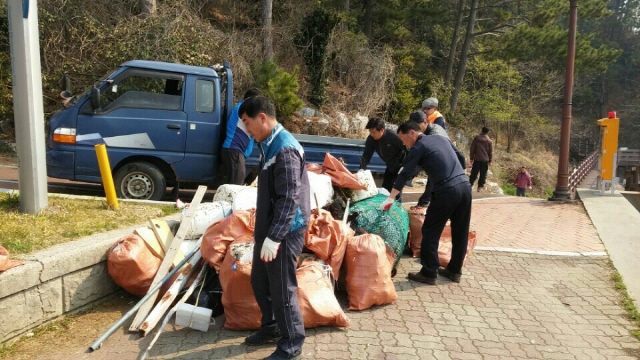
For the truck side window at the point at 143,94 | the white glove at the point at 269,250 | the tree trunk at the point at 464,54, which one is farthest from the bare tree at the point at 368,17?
the white glove at the point at 269,250

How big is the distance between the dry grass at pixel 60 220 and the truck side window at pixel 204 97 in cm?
193

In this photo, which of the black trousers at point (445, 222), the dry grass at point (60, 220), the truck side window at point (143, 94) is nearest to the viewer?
the dry grass at point (60, 220)

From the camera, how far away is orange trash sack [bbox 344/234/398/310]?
4.77m

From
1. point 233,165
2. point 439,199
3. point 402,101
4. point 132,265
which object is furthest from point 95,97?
point 402,101

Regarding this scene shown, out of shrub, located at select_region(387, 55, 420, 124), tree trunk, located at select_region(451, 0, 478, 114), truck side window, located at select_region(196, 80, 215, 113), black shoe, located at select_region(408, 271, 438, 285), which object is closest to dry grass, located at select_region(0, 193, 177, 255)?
truck side window, located at select_region(196, 80, 215, 113)

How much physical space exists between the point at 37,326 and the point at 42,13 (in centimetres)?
1298

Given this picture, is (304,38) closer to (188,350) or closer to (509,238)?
(509,238)

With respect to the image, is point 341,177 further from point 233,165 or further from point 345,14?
point 345,14

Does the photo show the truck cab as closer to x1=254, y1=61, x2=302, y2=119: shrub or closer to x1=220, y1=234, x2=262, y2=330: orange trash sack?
→ x1=220, y1=234, x2=262, y2=330: orange trash sack

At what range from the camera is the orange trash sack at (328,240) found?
473 centimetres

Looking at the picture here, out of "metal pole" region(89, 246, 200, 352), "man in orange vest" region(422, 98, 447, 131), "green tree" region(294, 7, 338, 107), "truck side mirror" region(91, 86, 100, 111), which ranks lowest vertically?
"metal pole" region(89, 246, 200, 352)

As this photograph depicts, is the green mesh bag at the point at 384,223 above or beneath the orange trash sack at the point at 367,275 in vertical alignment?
above

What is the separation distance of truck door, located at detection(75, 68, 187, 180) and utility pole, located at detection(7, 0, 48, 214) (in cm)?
192

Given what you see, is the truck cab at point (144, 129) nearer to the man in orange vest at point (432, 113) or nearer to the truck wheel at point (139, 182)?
the truck wheel at point (139, 182)
